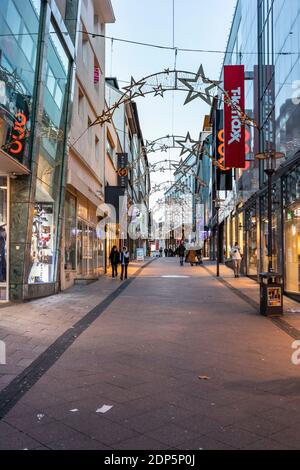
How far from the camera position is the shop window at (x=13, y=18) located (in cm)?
1188

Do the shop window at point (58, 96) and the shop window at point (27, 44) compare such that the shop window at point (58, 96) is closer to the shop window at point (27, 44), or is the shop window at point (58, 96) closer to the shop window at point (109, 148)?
the shop window at point (27, 44)

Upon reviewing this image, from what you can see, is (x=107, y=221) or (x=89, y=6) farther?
(x=107, y=221)

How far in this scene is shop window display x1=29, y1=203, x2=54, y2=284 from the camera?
1529 cm

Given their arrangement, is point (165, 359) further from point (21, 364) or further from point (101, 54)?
point (101, 54)

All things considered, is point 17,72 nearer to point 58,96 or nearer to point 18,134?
point 18,134

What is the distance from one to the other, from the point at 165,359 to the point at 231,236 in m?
27.8

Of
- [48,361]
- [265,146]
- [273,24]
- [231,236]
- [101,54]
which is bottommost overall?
[48,361]

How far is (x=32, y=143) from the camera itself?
14.1m

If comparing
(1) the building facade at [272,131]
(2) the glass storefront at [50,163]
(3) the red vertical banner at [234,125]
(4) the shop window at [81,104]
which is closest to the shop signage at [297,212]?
(1) the building facade at [272,131]

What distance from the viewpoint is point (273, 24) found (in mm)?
18172

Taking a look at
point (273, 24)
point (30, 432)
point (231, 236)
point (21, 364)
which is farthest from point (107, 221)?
point (30, 432)

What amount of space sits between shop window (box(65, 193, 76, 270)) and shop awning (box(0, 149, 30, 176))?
6.56 metres

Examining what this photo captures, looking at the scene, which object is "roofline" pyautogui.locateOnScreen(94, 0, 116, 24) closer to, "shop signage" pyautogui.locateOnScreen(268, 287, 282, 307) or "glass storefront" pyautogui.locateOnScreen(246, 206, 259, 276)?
"glass storefront" pyautogui.locateOnScreen(246, 206, 259, 276)

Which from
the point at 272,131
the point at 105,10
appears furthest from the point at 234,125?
the point at 105,10
